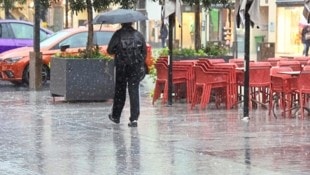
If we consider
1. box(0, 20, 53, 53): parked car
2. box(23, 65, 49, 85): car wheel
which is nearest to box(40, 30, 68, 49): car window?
box(23, 65, 49, 85): car wheel

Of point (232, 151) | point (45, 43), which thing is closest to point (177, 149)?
point (232, 151)

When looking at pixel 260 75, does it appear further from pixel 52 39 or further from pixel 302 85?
pixel 52 39

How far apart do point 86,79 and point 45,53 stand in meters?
4.65

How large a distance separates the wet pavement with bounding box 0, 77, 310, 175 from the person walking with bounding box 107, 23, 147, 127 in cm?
42

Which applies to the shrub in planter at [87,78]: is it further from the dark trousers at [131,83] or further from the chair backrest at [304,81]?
the chair backrest at [304,81]

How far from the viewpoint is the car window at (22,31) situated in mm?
24078

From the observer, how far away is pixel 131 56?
1292 centimetres

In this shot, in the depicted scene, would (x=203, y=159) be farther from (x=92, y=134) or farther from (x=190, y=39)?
(x=190, y=39)

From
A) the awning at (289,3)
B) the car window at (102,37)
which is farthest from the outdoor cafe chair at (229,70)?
the awning at (289,3)

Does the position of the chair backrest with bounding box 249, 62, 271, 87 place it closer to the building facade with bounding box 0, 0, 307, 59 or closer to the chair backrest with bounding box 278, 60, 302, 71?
the chair backrest with bounding box 278, 60, 302, 71

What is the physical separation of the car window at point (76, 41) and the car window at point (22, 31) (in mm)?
2935

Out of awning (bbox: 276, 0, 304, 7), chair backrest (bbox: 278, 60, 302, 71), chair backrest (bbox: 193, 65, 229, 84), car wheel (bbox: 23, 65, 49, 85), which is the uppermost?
awning (bbox: 276, 0, 304, 7)

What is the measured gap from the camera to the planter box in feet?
55.4

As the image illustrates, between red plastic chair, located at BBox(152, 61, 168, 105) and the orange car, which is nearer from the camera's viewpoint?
red plastic chair, located at BBox(152, 61, 168, 105)
